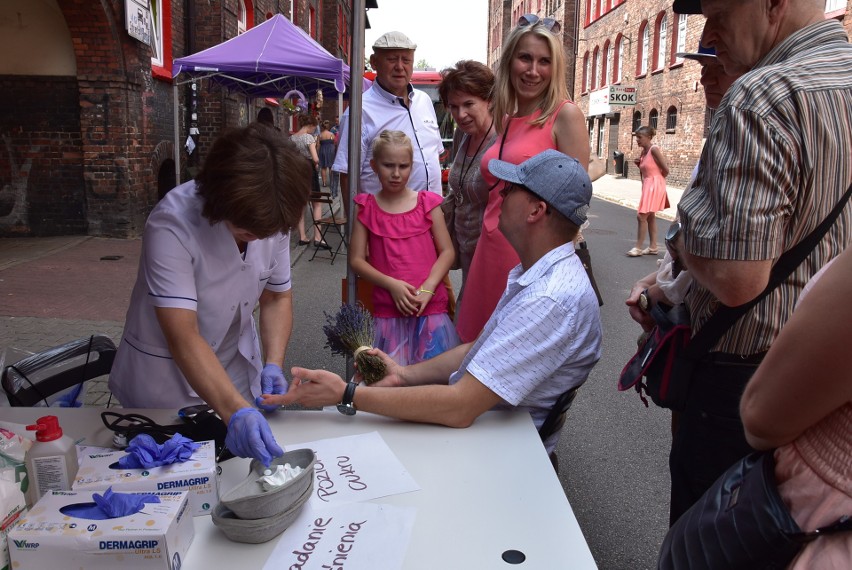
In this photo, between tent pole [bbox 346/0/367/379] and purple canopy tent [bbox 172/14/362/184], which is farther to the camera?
purple canopy tent [bbox 172/14/362/184]

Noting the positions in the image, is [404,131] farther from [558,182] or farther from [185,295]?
[185,295]

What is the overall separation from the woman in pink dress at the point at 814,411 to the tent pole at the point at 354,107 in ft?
7.52

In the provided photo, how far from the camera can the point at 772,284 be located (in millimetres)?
1614

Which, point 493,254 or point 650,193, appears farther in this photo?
point 650,193

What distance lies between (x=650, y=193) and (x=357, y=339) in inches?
339

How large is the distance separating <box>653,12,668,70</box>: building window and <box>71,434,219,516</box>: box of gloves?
27.4 meters

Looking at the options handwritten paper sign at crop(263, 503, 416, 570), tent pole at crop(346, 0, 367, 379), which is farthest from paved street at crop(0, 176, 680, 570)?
tent pole at crop(346, 0, 367, 379)

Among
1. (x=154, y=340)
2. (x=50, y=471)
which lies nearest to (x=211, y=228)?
(x=154, y=340)

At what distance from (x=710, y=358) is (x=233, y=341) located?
150 cm

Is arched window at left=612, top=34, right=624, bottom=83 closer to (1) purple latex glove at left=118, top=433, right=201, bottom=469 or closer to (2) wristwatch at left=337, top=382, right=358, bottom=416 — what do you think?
Result: (2) wristwatch at left=337, top=382, right=358, bottom=416

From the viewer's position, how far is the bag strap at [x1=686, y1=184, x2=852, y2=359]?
1.56 metres

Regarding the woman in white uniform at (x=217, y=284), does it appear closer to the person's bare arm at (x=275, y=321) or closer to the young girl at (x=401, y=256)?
the person's bare arm at (x=275, y=321)

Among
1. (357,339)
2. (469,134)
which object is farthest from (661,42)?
(357,339)

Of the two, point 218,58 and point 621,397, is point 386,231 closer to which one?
point 621,397
